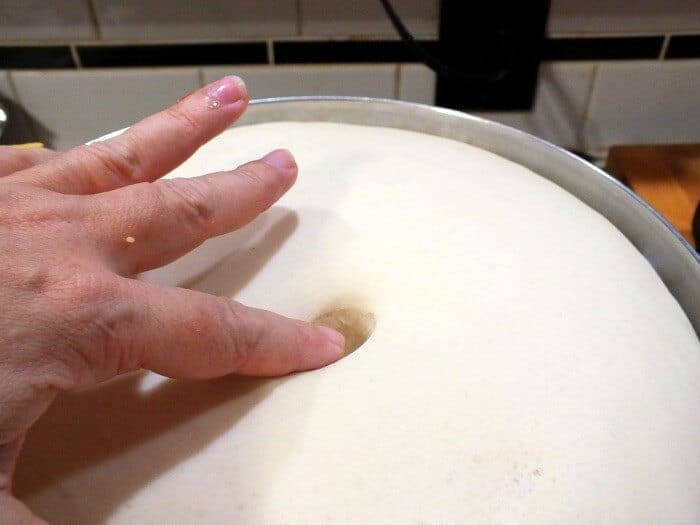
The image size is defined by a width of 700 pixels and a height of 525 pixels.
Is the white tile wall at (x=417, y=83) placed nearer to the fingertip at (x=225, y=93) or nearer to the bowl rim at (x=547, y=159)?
the bowl rim at (x=547, y=159)

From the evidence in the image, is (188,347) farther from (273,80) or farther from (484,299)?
(273,80)

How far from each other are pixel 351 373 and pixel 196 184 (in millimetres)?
142

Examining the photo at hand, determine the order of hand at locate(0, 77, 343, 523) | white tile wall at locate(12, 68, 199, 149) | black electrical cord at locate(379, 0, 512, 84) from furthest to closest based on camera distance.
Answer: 1. white tile wall at locate(12, 68, 199, 149)
2. black electrical cord at locate(379, 0, 512, 84)
3. hand at locate(0, 77, 343, 523)

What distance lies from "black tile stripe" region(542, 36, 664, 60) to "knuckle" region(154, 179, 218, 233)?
52cm

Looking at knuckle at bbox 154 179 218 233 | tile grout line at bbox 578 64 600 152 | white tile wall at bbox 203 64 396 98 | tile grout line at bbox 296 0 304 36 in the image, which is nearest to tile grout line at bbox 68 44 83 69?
white tile wall at bbox 203 64 396 98

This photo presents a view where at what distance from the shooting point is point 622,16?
2.37 ft

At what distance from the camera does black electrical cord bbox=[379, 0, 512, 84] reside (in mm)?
677

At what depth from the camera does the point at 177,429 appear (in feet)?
1.08

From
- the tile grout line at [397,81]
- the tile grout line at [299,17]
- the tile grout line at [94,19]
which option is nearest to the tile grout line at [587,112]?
the tile grout line at [397,81]

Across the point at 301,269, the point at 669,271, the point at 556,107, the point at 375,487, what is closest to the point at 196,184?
the point at 301,269

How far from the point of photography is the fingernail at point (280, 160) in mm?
433

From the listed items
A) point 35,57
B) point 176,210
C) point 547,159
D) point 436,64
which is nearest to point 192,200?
point 176,210

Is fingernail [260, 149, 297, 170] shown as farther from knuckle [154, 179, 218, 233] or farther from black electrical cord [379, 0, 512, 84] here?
black electrical cord [379, 0, 512, 84]

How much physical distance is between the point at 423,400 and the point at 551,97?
0.58m
